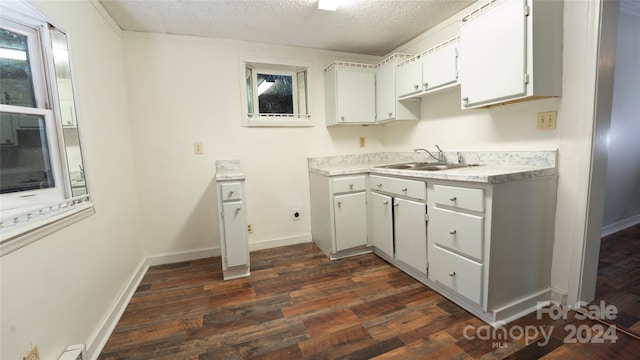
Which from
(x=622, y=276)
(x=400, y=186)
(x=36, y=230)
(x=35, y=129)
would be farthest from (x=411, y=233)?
(x=35, y=129)

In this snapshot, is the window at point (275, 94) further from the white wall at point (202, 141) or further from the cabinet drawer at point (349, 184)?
the cabinet drawer at point (349, 184)

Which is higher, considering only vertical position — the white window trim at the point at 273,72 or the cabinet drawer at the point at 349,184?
the white window trim at the point at 273,72

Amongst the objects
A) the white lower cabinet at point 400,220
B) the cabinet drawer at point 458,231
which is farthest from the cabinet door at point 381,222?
the cabinet drawer at point 458,231

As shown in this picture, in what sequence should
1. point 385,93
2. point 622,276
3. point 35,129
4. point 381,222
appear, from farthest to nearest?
1. point 385,93
2. point 381,222
3. point 622,276
4. point 35,129

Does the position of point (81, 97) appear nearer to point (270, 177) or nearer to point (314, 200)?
point (270, 177)

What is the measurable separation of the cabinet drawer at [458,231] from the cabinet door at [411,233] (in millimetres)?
104

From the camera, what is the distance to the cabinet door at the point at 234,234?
7.31ft

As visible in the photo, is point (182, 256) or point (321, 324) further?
point (182, 256)

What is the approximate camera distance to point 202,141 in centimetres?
269

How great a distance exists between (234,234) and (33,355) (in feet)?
4.30

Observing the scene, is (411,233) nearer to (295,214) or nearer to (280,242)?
(295,214)

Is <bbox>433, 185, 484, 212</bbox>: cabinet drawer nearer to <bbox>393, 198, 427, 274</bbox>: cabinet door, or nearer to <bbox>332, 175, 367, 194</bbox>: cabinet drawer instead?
<bbox>393, 198, 427, 274</bbox>: cabinet door

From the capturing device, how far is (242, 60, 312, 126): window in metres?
2.86

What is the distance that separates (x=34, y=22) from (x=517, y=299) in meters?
3.04
